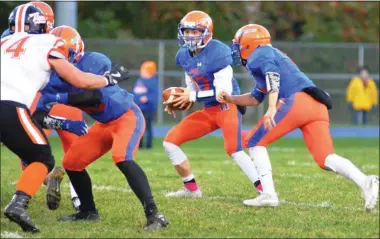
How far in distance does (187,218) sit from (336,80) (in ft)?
50.1

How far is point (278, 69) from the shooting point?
292 inches

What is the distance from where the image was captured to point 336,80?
2178 centimetres

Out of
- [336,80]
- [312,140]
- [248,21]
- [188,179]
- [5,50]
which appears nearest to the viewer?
[5,50]

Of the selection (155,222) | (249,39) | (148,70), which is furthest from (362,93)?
(155,222)

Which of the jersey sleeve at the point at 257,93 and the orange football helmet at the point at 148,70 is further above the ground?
the jersey sleeve at the point at 257,93

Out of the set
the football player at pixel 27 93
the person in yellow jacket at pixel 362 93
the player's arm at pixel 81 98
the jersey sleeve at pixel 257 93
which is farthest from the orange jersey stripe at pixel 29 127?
the person in yellow jacket at pixel 362 93

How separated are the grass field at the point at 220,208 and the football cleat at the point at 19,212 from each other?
10 cm

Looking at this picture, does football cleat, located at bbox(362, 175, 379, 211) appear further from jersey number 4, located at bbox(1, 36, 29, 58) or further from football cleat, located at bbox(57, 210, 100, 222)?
jersey number 4, located at bbox(1, 36, 29, 58)

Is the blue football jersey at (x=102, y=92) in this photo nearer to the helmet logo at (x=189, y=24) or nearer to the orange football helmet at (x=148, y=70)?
the helmet logo at (x=189, y=24)

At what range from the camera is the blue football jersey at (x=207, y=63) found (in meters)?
8.16

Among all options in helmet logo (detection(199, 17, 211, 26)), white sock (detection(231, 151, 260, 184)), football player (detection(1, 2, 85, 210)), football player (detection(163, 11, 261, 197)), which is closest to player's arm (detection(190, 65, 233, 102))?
football player (detection(163, 11, 261, 197))

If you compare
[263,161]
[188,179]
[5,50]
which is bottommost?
[188,179]

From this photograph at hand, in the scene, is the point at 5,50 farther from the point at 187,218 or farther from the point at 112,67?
the point at 187,218

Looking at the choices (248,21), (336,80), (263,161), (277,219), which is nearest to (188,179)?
(263,161)
